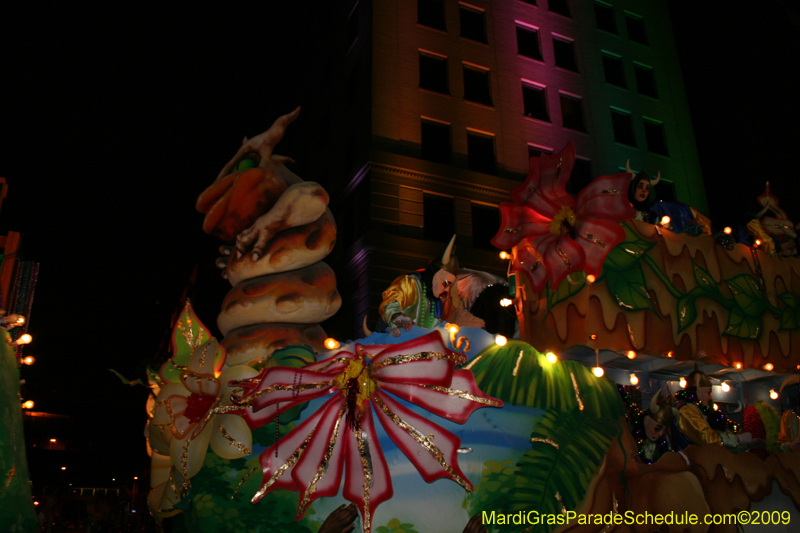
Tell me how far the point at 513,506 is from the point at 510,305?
233 cm

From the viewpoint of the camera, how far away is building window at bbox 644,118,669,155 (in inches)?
848

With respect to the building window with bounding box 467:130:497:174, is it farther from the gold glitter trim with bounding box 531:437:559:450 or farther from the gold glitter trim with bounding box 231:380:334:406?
the gold glitter trim with bounding box 231:380:334:406

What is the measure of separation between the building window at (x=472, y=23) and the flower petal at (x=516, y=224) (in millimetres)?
14705

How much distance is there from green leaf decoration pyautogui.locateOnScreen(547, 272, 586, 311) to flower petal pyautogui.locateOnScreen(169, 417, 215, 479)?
3.60m

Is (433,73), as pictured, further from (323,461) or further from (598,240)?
(323,461)

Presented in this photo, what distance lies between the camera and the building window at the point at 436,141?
17.7 meters

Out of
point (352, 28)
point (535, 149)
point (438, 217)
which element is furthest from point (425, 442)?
point (352, 28)

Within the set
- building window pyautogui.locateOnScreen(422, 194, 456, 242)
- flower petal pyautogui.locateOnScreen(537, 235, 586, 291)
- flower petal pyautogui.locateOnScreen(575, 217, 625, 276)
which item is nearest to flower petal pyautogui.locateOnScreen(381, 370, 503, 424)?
flower petal pyautogui.locateOnScreen(537, 235, 586, 291)

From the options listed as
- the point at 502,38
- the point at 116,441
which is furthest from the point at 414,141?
the point at 116,441

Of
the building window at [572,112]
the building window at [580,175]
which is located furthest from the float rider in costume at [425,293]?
the building window at [572,112]

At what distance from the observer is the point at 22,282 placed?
9914 millimetres

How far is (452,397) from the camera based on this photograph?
186 inches

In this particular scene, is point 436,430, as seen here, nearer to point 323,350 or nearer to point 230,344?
point 323,350

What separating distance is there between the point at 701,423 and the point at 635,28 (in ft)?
69.8
